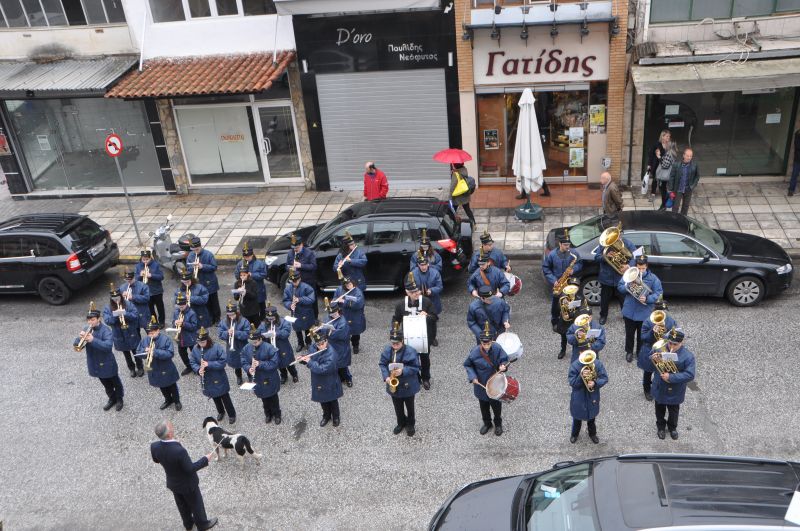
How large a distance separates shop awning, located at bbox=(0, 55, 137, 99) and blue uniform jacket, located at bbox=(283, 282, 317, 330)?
9.23 m

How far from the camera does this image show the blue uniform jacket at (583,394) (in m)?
8.57

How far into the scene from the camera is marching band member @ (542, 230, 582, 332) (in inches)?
439

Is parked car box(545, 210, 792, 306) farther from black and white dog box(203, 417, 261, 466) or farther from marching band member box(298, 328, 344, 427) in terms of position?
black and white dog box(203, 417, 261, 466)

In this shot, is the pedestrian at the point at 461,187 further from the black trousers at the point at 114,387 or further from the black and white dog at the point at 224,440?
the black and white dog at the point at 224,440

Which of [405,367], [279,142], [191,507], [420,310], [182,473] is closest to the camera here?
[182,473]

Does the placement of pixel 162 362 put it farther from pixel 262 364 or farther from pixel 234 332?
pixel 262 364

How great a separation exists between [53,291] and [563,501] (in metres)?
11.6

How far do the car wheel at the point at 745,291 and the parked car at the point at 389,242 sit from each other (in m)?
4.45

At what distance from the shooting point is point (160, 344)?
392 inches

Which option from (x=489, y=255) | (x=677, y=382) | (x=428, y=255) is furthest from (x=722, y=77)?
(x=677, y=382)

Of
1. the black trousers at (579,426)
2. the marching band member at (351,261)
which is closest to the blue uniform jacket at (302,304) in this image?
the marching band member at (351,261)

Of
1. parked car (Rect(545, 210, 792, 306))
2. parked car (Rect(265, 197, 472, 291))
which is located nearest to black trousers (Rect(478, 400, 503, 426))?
parked car (Rect(545, 210, 792, 306))

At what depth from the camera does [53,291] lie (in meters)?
14.1

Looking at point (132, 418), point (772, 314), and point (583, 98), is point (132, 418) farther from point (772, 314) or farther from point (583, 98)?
point (583, 98)
